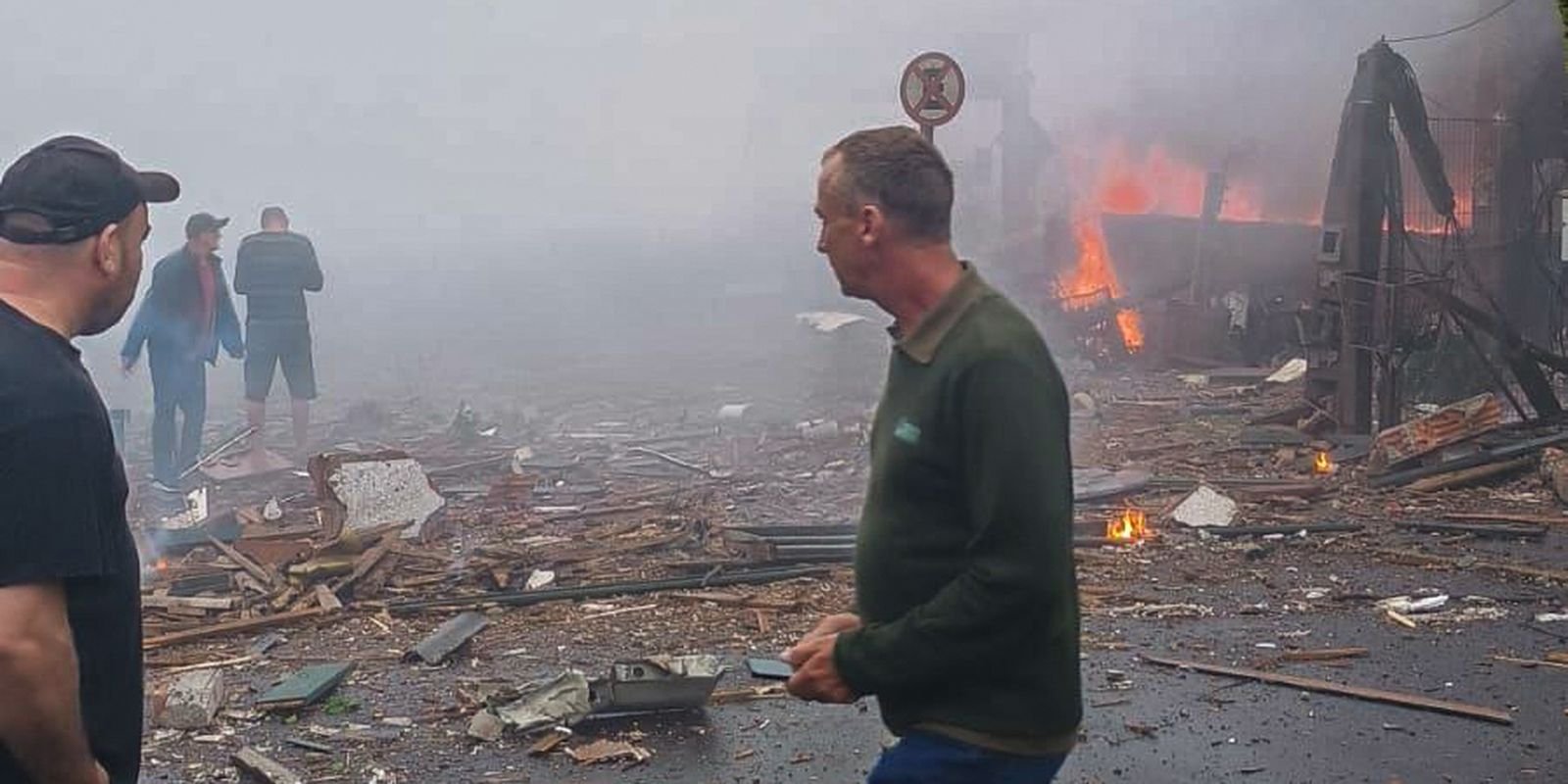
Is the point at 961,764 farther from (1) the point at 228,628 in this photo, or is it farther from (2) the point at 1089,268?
(2) the point at 1089,268

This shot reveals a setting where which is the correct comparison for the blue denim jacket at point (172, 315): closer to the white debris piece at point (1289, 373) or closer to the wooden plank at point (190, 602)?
the wooden plank at point (190, 602)

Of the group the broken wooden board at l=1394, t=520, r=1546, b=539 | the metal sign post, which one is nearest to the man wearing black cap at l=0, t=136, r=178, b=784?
the metal sign post

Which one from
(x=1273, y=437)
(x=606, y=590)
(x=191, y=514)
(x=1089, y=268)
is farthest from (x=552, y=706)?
Answer: (x=1089, y=268)

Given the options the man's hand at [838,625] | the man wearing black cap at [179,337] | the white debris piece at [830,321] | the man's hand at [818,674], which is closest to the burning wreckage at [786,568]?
the man wearing black cap at [179,337]

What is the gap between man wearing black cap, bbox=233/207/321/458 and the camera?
38.1 ft

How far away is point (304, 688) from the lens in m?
5.77

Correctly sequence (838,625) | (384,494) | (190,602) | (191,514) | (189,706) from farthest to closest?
1. (191,514)
2. (384,494)
3. (190,602)
4. (189,706)
5. (838,625)

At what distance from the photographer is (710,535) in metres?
8.45

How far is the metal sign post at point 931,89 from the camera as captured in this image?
927 centimetres

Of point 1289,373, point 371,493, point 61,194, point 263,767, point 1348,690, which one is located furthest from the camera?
point 1289,373

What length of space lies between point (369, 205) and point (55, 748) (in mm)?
34622

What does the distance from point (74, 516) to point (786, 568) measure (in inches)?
218

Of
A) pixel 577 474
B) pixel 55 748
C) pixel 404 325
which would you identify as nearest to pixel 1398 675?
pixel 55 748

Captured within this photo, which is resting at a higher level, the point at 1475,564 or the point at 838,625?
the point at 838,625
